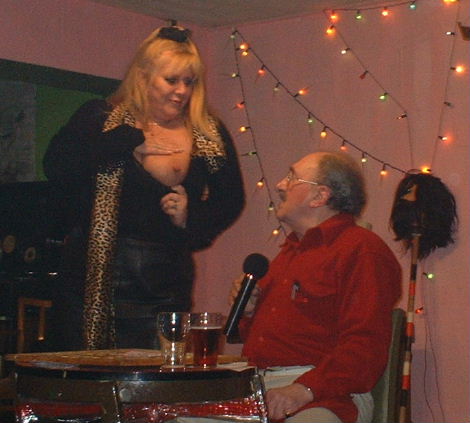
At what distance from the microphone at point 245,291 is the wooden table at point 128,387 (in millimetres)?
404

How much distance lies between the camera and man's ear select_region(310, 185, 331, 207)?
310 centimetres

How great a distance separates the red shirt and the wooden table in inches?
22.2

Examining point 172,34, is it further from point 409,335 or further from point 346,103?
point 409,335

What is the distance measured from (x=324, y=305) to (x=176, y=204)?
1.32m

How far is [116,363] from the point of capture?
217cm

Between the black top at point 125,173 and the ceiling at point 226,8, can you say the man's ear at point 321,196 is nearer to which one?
the black top at point 125,173

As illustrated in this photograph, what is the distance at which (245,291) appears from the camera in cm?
268

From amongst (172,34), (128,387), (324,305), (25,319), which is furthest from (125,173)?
(128,387)

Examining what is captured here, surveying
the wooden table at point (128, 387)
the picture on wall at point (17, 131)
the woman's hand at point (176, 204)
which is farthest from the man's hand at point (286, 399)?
the picture on wall at point (17, 131)

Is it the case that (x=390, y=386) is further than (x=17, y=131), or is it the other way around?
(x=17, y=131)

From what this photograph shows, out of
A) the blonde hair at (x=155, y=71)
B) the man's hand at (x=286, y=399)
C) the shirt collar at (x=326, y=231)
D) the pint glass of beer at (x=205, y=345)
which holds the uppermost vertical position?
the blonde hair at (x=155, y=71)

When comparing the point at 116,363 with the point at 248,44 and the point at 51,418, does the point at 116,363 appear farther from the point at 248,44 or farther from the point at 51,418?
the point at 248,44

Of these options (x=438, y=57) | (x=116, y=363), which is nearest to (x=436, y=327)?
(x=438, y=57)

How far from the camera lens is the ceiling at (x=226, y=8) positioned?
435cm
